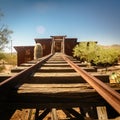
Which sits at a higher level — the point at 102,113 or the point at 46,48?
the point at 46,48

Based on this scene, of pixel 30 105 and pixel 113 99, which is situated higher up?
pixel 113 99

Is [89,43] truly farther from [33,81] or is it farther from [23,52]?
[33,81]

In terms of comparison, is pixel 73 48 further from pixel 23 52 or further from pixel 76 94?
pixel 76 94

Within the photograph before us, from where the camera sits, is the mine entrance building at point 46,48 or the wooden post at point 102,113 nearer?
the wooden post at point 102,113

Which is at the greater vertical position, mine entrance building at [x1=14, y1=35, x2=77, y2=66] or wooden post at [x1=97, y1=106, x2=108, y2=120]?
mine entrance building at [x1=14, y1=35, x2=77, y2=66]

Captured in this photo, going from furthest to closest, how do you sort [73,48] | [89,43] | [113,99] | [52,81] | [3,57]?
[89,43], [73,48], [3,57], [52,81], [113,99]

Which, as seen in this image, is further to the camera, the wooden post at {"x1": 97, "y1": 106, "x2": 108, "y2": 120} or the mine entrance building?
the mine entrance building

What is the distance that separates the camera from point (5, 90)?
274 cm

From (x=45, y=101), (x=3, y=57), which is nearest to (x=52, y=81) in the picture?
(x=45, y=101)

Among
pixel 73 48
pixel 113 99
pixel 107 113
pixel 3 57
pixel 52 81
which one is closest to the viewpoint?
pixel 113 99

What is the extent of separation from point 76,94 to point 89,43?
40.3m

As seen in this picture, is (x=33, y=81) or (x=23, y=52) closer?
(x=33, y=81)

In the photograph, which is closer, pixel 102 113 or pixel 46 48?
pixel 102 113

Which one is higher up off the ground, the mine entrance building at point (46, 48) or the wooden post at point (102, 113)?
the mine entrance building at point (46, 48)
